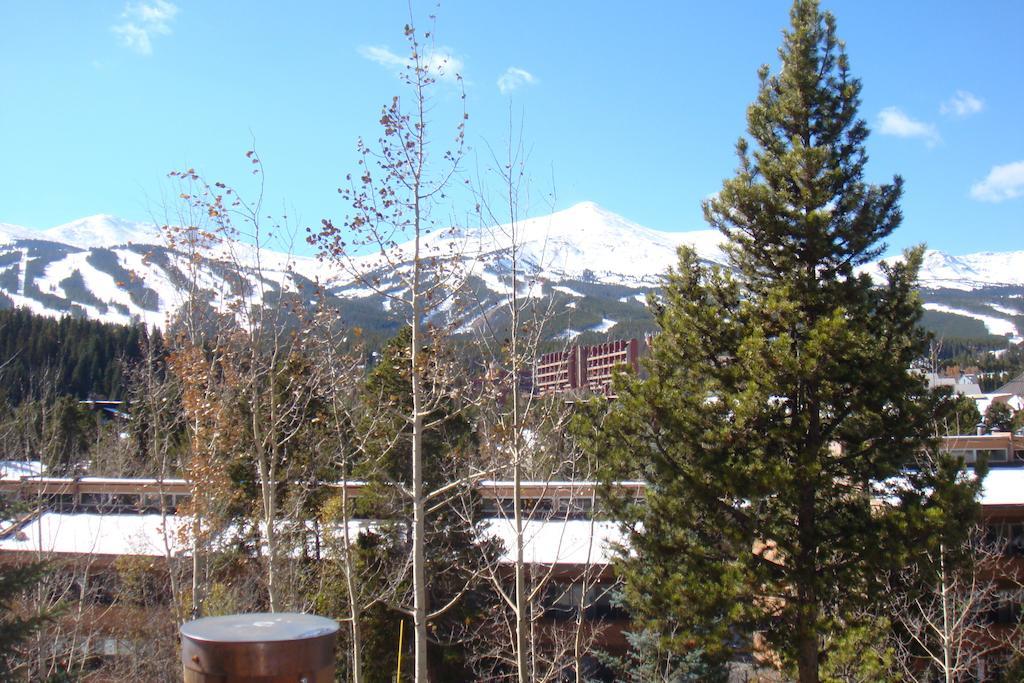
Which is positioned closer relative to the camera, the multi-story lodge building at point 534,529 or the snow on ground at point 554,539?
the multi-story lodge building at point 534,529

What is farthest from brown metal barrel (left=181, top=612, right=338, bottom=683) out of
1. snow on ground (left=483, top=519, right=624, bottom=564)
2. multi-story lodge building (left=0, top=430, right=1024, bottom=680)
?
snow on ground (left=483, top=519, right=624, bottom=564)

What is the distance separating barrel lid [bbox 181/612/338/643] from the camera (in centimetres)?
289

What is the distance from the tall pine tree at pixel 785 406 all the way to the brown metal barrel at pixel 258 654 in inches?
338

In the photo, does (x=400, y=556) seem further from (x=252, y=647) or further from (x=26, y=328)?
(x=26, y=328)

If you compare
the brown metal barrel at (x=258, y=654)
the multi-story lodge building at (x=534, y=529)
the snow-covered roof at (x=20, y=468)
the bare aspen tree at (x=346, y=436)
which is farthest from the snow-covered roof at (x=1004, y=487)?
the snow-covered roof at (x=20, y=468)

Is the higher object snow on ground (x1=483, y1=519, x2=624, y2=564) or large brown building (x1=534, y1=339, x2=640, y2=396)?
large brown building (x1=534, y1=339, x2=640, y2=396)

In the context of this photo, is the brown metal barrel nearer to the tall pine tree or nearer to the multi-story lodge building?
the tall pine tree

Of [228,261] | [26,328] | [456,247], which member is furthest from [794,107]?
[26,328]

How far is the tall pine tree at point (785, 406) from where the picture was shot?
10812mm

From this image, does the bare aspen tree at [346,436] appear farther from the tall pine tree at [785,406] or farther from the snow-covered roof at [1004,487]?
the snow-covered roof at [1004,487]

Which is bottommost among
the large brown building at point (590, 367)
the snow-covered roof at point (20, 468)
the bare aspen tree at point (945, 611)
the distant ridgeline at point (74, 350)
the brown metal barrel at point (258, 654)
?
the bare aspen tree at point (945, 611)

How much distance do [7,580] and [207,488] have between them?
24.5ft

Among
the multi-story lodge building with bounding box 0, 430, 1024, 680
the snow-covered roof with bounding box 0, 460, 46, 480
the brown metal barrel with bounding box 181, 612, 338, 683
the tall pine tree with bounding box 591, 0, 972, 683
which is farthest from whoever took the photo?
the multi-story lodge building with bounding box 0, 430, 1024, 680

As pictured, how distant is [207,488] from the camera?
1487 cm
